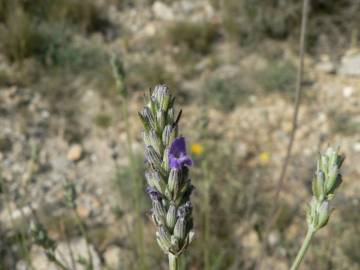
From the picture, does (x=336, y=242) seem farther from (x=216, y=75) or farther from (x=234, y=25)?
(x=234, y=25)

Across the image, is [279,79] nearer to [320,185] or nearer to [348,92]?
[348,92]

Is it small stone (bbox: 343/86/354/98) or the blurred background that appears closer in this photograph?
the blurred background

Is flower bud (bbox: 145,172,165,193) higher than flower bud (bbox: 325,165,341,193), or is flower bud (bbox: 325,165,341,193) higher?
flower bud (bbox: 145,172,165,193)

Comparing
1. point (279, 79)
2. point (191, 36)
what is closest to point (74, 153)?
point (191, 36)

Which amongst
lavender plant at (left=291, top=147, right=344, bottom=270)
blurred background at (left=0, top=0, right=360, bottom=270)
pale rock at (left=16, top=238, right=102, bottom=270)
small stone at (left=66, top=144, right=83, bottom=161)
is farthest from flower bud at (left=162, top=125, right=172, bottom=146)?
small stone at (left=66, top=144, right=83, bottom=161)

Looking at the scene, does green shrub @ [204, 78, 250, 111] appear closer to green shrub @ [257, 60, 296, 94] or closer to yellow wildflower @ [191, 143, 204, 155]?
green shrub @ [257, 60, 296, 94]

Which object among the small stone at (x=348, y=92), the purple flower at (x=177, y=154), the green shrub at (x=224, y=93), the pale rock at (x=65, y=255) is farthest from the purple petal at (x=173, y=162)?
the small stone at (x=348, y=92)

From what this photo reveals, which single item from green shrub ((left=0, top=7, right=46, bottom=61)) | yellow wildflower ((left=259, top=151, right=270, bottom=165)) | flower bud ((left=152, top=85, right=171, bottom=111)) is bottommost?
yellow wildflower ((left=259, top=151, right=270, bottom=165))
